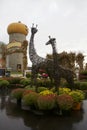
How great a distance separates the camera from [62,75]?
1191 centimetres

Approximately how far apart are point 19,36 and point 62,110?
3976cm

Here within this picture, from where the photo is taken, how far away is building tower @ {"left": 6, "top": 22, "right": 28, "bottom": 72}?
145ft

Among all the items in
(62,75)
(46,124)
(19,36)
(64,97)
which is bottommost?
(46,124)

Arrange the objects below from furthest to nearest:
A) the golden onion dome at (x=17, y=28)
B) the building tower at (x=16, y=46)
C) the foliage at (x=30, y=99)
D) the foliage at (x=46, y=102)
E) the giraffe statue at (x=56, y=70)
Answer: the golden onion dome at (x=17, y=28) → the building tower at (x=16, y=46) → the giraffe statue at (x=56, y=70) → the foliage at (x=30, y=99) → the foliage at (x=46, y=102)

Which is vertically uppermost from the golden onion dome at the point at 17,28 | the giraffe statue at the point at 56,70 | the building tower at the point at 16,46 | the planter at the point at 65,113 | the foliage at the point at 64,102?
the golden onion dome at the point at 17,28

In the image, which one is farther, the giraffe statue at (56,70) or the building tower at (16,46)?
the building tower at (16,46)

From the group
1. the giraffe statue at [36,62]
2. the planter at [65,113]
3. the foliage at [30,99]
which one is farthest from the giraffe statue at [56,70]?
the planter at [65,113]

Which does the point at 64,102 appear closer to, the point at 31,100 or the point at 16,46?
the point at 31,100

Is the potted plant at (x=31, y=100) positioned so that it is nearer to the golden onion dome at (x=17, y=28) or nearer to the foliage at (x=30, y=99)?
the foliage at (x=30, y=99)

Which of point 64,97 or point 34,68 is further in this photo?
point 34,68

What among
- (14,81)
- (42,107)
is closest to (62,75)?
(42,107)

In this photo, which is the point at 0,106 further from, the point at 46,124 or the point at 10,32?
the point at 10,32

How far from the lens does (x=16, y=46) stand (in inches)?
1734

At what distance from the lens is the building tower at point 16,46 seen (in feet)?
145
